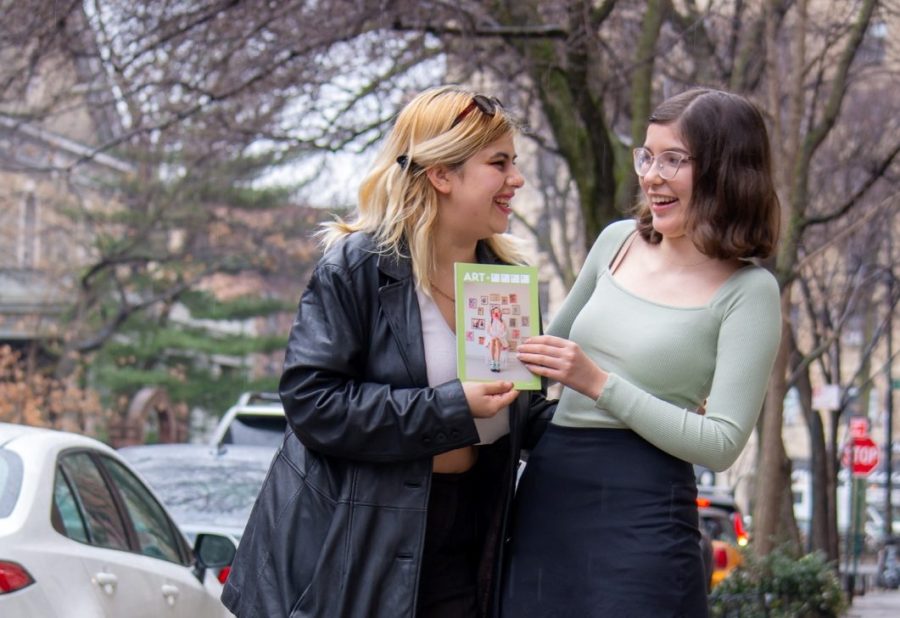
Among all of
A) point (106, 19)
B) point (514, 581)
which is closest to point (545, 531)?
point (514, 581)

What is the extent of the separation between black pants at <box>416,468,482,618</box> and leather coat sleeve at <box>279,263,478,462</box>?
0.69ft

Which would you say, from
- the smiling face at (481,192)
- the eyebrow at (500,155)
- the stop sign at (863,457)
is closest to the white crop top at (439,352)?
the smiling face at (481,192)

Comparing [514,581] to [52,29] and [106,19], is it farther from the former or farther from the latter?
[106,19]

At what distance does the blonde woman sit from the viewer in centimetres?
312

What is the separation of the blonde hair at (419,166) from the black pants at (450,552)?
1.57 ft

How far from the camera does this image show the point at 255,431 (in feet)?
42.8

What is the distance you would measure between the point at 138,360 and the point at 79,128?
7311mm

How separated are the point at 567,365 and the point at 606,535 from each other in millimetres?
380

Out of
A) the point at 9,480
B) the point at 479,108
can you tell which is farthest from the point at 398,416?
the point at 9,480

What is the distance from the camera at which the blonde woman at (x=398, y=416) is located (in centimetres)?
312

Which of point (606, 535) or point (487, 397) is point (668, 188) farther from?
point (606, 535)

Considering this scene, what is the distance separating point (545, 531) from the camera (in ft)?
10.4

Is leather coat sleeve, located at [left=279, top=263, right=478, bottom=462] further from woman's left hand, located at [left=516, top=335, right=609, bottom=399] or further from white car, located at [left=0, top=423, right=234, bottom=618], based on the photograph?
white car, located at [left=0, top=423, right=234, bottom=618]

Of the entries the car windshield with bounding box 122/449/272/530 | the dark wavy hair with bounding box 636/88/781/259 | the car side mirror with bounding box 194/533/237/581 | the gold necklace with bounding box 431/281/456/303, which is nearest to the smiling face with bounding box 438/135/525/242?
the gold necklace with bounding box 431/281/456/303
